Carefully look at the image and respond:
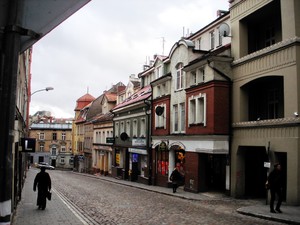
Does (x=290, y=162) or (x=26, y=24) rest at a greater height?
(x=26, y=24)

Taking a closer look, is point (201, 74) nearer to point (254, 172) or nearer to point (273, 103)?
point (273, 103)

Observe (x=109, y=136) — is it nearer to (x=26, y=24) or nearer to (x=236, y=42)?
(x=236, y=42)

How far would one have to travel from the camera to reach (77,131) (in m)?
71.0

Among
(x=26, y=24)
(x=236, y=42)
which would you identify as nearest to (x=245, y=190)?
(x=236, y=42)

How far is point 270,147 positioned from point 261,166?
3.36 m

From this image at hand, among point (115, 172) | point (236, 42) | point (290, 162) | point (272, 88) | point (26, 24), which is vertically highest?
point (236, 42)

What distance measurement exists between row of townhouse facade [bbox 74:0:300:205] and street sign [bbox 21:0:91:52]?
14.4m

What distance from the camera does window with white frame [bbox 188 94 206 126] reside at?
21.9 m

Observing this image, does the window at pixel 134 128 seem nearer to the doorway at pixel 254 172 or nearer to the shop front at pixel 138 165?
the shop front at pixel 138 165

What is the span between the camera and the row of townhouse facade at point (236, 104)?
16281 mm

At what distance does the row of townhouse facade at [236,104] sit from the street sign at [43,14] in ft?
47.2

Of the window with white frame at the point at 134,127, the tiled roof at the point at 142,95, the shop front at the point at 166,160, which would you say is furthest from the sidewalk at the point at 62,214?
the window with white frame at the point at 134,127

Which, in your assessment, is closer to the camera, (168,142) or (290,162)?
(290,162)

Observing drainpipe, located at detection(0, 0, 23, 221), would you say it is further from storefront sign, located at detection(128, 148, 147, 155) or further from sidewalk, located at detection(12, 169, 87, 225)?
storefront sign, located at detection(128, 148, 147, 155)
